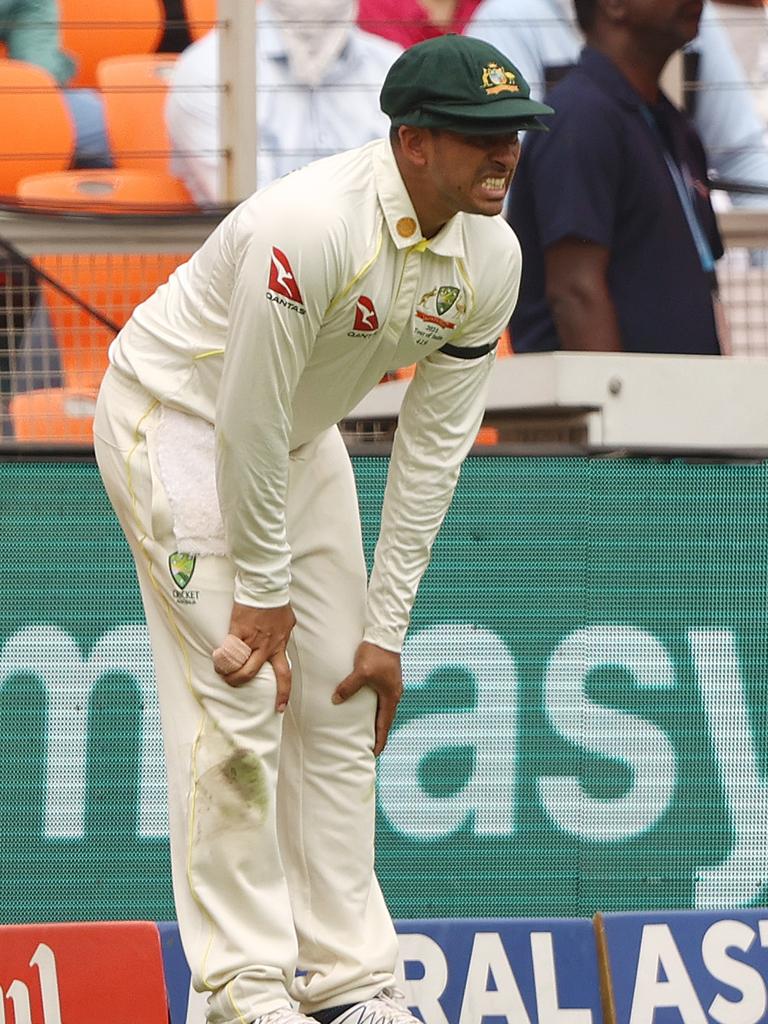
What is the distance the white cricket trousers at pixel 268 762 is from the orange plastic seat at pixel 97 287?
2.01 meters

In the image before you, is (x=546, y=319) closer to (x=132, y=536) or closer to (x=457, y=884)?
(x=457, y=884)

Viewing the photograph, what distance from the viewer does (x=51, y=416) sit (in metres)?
5.34

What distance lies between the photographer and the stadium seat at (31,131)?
6.04 metres

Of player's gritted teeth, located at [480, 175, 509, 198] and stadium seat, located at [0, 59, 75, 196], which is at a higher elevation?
stadium seat, located at [0, 59, 75, 196]

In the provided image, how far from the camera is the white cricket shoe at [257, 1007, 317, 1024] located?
10.6 feet

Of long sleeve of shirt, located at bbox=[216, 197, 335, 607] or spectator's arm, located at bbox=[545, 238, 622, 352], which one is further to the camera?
spectator's arm, located at bbox=[545, 238, 622, 352]

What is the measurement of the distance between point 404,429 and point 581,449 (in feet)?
4.08

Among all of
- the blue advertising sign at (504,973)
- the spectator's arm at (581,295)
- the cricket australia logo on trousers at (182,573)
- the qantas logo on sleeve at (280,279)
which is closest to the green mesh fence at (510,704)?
the blue advertising sign at (504,973)

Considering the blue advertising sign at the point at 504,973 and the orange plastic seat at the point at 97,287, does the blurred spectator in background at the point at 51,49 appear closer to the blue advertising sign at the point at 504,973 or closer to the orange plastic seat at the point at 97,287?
the orange plastic seat at the point at 97,287

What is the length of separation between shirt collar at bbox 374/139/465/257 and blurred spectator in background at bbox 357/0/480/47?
2.92 m

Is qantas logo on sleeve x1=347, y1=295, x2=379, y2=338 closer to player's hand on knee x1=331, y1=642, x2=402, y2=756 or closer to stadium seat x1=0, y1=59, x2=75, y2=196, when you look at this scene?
player's hand on knee x1=331, y1=642, x2=402, y2=756

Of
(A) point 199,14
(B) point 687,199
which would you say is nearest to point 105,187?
(A) point 199,14

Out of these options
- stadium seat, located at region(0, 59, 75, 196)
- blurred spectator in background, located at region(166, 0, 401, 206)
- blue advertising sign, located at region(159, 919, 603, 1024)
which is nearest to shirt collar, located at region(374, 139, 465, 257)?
blue advertising sign, located at region(159, 919, 603, 1024)

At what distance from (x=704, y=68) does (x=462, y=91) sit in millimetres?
3156
